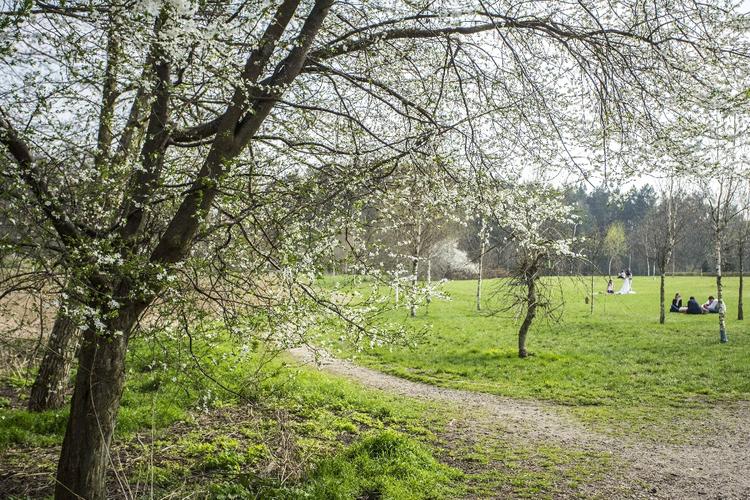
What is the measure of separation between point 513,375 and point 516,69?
988 centimetres

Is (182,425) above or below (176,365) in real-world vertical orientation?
below

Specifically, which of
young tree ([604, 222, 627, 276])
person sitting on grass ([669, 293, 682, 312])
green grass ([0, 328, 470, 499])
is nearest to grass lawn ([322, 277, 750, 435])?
person sitting on grass ([669, 293, 682, 312])

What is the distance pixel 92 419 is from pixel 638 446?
25.0ft

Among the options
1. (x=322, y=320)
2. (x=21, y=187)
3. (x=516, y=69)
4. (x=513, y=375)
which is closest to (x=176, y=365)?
(x=322, y=320)

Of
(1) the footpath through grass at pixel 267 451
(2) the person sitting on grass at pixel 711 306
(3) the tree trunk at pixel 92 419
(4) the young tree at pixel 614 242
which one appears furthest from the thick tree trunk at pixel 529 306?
(4) the young tree at pixel 614 242

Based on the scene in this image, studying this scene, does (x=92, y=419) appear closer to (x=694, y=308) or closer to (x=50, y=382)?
(x=50, y=382)

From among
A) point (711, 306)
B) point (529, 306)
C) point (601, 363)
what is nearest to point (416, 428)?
point (529, 306)

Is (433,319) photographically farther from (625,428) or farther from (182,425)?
(182,425)

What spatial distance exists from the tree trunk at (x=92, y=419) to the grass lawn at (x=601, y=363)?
9.76ft

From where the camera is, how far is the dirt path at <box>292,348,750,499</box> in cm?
668

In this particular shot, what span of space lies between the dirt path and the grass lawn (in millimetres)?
649

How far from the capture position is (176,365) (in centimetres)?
498

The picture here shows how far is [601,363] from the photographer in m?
15.0

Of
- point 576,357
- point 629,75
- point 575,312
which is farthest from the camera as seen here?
point 575,312
